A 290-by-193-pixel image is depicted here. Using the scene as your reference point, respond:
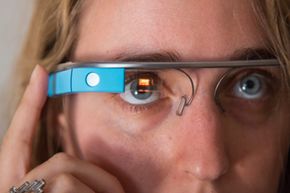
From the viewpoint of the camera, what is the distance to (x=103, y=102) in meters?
1.14

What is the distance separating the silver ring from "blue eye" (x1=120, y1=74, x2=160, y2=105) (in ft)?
0.85

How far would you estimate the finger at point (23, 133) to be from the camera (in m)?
1.21

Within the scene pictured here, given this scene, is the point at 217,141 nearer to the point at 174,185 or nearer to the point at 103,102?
the point at 174,185

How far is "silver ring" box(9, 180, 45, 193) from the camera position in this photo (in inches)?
40.7

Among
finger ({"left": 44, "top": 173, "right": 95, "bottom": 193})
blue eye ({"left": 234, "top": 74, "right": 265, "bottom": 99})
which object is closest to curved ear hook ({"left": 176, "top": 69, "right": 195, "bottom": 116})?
blue eye ({"left": 234, "top": 74, "right": 265, "bottom": 99})

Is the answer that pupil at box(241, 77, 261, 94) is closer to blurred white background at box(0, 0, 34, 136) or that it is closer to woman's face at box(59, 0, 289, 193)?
woman's face at box(59, 0, 289, 193)

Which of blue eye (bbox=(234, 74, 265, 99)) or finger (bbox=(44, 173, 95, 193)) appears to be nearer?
finger (bbox=(44, 173, 95, 193))

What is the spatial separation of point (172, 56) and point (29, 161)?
435 mm

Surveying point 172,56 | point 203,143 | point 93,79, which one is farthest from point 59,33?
point 203,143

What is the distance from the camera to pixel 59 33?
129 cm

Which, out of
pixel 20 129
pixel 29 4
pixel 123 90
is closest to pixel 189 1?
pixel 123 90

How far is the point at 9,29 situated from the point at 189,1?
2.55ft

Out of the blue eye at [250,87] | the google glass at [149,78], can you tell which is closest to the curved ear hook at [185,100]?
the google glass at [149,78]

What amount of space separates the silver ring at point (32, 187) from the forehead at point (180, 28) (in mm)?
300
